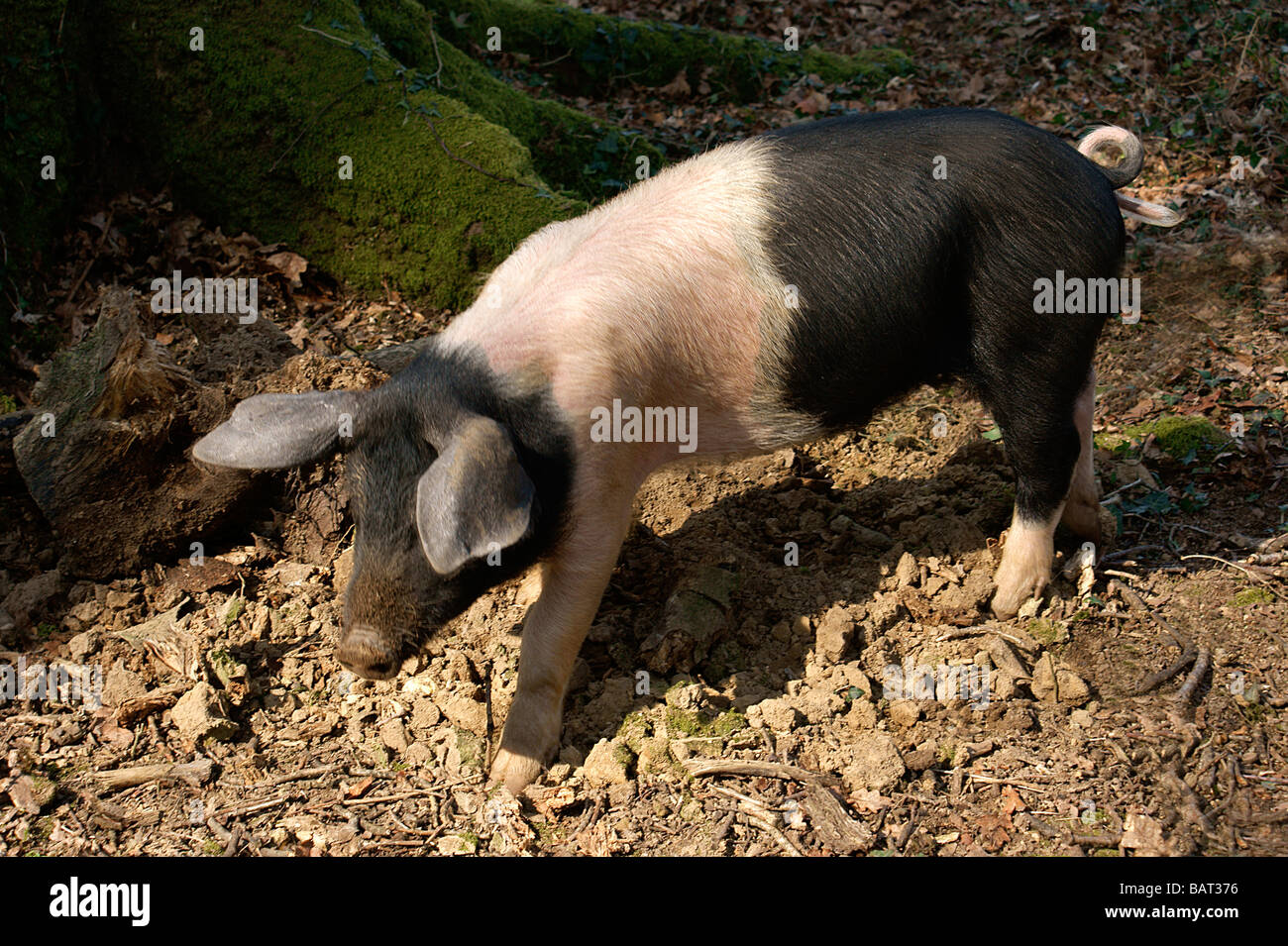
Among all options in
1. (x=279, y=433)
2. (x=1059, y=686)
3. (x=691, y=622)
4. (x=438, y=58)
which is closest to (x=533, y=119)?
(x=438, y=58)

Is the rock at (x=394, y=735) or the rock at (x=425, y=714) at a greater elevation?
the rock at (x=425, y=714)

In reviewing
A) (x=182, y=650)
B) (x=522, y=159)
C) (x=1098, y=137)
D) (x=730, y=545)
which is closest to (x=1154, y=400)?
(x=1098, y=137)

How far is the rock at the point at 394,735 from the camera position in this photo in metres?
3.86

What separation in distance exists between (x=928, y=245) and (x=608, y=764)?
219 cm

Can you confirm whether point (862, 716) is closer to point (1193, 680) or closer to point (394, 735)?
point (1193, 680)

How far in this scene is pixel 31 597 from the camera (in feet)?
13.8

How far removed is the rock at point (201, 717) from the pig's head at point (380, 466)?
27.7 inches

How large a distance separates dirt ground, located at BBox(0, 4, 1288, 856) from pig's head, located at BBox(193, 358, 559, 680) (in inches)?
26.7

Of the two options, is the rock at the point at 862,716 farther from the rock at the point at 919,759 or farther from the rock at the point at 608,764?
the rock at the point at 608,764

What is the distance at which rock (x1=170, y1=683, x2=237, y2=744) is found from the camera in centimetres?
376

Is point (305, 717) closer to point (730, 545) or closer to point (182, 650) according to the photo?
point (182, 650)

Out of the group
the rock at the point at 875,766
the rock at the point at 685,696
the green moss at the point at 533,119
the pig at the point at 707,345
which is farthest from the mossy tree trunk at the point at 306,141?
the rock at the point at 875,766

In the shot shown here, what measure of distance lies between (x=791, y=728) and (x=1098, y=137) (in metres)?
2.71

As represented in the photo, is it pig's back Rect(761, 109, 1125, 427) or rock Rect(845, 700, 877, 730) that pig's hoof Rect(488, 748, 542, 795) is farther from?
pig's back Rect(761, 109, 1125, 427)
